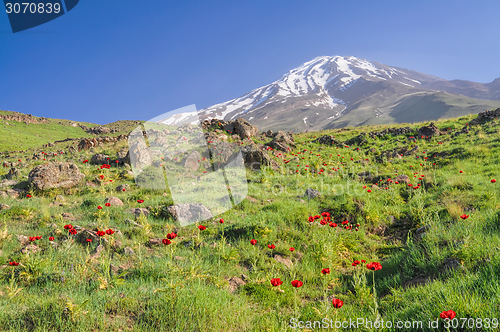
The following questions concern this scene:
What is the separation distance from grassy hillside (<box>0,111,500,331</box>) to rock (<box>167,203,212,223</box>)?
0.33 metres

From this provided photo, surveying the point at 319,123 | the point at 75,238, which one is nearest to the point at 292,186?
the point at 75,238

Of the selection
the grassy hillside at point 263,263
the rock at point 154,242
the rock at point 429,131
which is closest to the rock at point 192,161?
the grassy hillside at point 263,263

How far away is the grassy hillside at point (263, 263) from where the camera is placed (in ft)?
8.22

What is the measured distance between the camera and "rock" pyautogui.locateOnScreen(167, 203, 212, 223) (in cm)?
647

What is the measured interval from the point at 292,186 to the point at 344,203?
3.03m

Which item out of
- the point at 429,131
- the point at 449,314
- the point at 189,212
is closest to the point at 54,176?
the point at 189,212

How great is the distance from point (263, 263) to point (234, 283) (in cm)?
92

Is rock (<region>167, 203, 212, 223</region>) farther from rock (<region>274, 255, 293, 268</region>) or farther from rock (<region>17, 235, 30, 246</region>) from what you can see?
rock (<region>17, 235, 30, 246</region>)

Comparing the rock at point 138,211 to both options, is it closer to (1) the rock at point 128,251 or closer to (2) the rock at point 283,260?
(1) the rock at point 128,251

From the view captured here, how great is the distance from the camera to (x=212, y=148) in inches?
586

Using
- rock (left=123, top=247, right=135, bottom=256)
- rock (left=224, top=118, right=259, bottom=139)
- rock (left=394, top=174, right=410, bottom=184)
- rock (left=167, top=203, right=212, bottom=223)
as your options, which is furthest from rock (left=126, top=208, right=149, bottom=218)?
rock (left=224, top=118, right=259, bottom=139)

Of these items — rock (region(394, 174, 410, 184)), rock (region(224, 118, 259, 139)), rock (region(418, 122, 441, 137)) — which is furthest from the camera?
rock (region(224, 118, 259, 139))

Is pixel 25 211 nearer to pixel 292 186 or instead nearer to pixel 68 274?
pixel 68 274

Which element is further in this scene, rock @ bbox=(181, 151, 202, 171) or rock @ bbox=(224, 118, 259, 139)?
rock @ bbox=(224, 118, 259, 139)
